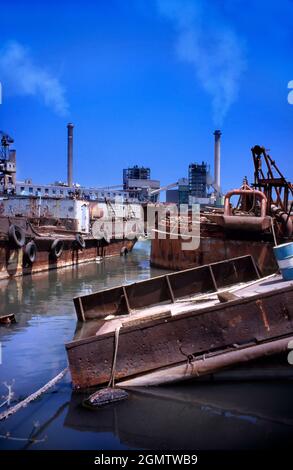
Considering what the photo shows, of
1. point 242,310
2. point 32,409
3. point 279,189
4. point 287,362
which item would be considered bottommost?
point 32,409

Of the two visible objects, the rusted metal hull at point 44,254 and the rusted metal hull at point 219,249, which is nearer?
the rusted metal hull at point 219,249

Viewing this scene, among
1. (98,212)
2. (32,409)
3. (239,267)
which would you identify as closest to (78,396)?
(32,409)

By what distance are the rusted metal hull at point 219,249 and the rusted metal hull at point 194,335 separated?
11.0m

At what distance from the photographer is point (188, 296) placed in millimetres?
10078

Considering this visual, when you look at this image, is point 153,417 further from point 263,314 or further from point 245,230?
point 245,230

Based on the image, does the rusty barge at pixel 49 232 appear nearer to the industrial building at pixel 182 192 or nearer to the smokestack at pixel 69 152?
the smokestack at pixel 69 152

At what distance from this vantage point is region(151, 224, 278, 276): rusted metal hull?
58.2 feet

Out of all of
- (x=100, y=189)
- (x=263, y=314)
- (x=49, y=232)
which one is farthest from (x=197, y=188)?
(x=263, y=314)

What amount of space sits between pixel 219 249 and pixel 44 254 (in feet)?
31.8

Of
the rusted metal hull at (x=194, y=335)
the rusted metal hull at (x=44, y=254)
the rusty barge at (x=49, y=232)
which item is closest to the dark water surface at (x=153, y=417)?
the rusted metal hull at (x=194, y=335)

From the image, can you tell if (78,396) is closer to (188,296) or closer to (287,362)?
(287,362)

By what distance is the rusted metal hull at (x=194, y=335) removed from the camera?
19.7 ft

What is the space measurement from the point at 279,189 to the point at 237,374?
54.1 feet

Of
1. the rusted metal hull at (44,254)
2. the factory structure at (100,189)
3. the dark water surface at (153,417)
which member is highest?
the factory structure at (100,189)
